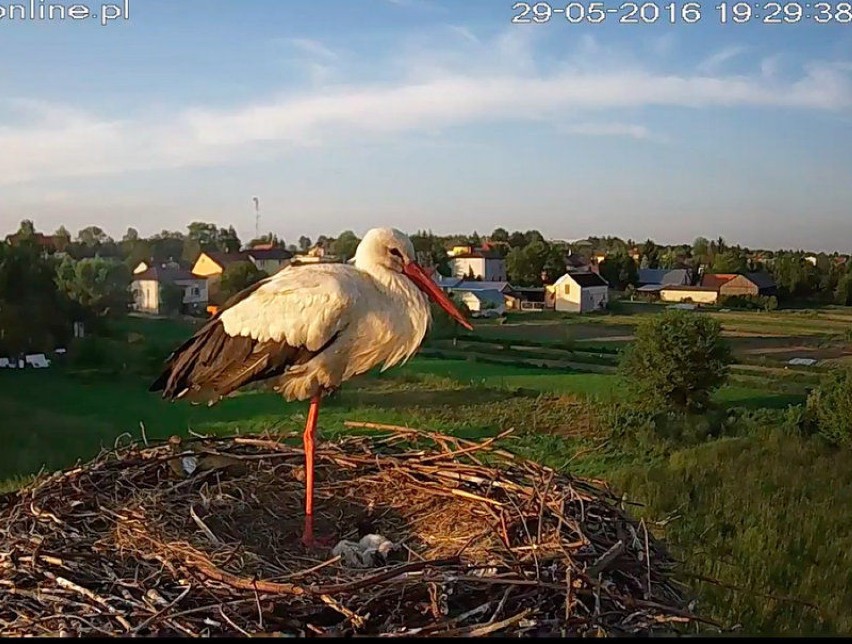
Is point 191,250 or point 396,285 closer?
point 396,285

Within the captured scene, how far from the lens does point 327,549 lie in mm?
2158

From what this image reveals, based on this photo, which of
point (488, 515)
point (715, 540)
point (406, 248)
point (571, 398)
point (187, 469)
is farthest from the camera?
point (571, 398)

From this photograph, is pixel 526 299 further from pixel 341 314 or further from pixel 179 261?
pixel 341 314

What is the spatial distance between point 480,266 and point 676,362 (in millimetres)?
1710

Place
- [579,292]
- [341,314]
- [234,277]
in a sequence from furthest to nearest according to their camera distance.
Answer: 1. [579,292]
2. [234,277]
3. [341,314]

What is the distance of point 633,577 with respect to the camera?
1637mm

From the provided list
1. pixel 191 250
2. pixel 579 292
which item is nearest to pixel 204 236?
pixel 191 250

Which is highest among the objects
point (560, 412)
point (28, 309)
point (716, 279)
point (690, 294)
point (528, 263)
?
point (528, 263)

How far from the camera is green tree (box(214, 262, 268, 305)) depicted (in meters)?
4.45

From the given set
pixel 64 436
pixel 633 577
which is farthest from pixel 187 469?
pixel 64 436

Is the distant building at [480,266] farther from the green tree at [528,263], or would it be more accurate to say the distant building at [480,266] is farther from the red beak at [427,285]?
the red beak at [427,285]

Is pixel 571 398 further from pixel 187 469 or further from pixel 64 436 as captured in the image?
pixel 187 469

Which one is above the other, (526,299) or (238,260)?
(238,260)

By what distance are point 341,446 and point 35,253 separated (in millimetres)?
4732
